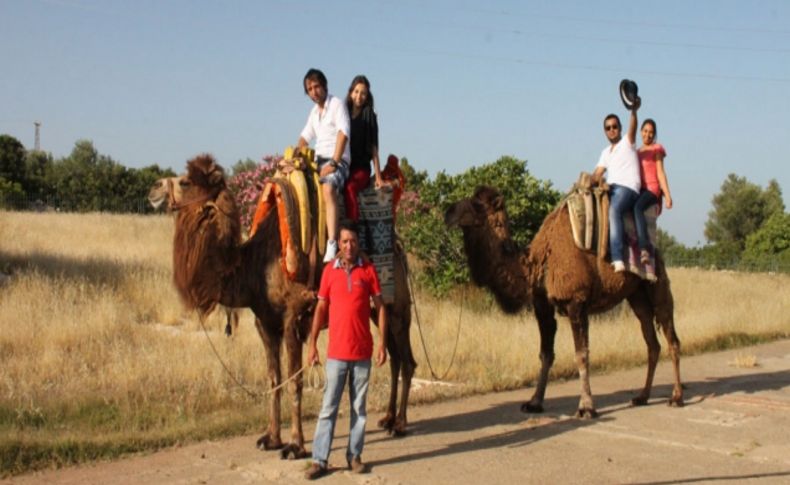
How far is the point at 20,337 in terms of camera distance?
12.1 meters

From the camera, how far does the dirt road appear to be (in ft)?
23.7

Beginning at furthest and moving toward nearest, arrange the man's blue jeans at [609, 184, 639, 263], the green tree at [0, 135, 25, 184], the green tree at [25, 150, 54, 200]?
the green tree at [25, 150, 54, 200], the green tree at [0, 135, 25, 184], the man's blue jeans at [609, 184, 639, 263]

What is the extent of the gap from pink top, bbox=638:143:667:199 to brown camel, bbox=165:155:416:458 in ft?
16.7

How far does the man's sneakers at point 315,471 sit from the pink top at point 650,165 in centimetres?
585

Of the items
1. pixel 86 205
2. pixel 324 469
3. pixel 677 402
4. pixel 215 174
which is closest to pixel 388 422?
pixel 324 469

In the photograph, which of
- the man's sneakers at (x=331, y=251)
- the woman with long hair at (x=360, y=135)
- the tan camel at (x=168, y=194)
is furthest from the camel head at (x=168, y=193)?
the woman with long hair at (x=360, y=135)

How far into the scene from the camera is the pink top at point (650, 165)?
1079cm

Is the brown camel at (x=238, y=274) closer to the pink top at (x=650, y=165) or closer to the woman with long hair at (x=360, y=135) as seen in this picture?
the woman with long hair at (x=360, y=135)

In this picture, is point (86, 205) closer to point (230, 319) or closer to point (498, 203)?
point (230, 319)

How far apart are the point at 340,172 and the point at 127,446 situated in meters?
3.31

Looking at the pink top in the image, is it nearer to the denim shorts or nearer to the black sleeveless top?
the black sleeveless top

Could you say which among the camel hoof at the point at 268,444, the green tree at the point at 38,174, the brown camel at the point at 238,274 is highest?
the green tree at the point at 38,174

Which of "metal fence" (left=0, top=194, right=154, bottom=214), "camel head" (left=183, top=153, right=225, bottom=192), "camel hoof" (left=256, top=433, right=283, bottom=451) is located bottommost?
"camel hoof" (left=256, top=433, right=283, bottom=451)

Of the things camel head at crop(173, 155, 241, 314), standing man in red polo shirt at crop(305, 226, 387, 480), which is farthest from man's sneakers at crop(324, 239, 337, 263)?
camel head at crop(173, 155, 241, 314)
